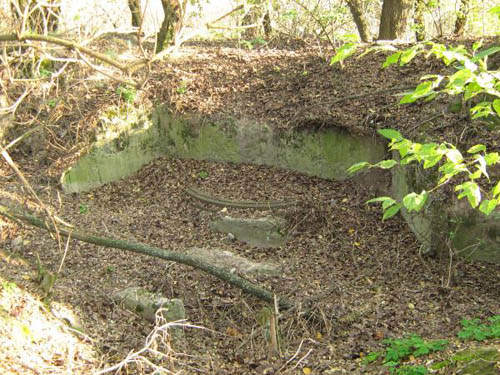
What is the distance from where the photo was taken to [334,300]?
5.22m

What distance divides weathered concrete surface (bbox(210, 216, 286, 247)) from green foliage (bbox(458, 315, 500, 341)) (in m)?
2.81

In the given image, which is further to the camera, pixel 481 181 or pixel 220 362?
pixel 481 181

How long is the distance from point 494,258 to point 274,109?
13.8 ft

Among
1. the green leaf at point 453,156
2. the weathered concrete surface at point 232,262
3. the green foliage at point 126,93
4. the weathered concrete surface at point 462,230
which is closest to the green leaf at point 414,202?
the green leaf at point 453,156

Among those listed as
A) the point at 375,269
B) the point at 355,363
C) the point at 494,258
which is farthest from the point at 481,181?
the point at 355,363

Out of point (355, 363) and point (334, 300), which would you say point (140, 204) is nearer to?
point (334, 300)

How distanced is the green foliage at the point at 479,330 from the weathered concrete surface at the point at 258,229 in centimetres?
281

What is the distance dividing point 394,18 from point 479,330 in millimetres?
6204

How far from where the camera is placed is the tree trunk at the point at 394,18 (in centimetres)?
845

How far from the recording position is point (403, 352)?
13.3ft

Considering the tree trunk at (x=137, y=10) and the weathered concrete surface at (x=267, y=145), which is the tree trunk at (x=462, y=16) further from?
the tree trunk at (x=137, y=10)

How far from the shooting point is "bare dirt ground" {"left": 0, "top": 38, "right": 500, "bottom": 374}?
4.69 metres

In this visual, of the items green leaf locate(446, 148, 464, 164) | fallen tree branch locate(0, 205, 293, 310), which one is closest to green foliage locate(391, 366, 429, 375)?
fallen tree branch locate(0, 205, 293, 310)

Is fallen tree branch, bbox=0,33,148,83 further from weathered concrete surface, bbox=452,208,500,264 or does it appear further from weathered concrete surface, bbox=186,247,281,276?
weathered concrete surface, bbox=452,208,500,264
